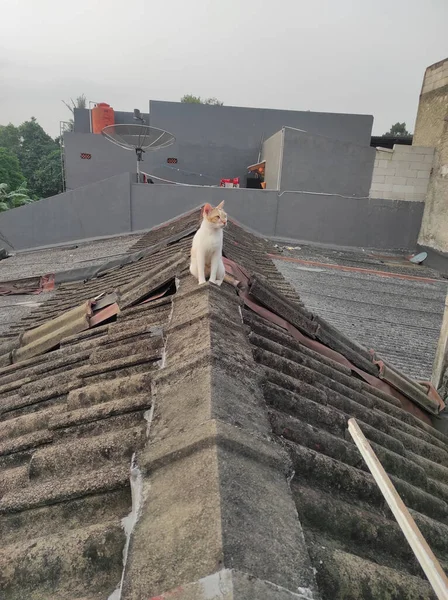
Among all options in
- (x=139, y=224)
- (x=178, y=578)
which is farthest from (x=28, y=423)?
(x=139, y=224)

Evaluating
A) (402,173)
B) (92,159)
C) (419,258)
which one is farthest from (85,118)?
(419,258)

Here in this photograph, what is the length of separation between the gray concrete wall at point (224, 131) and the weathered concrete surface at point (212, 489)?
22068 millimetres

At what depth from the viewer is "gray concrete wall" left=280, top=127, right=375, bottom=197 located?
A: 49.4ft

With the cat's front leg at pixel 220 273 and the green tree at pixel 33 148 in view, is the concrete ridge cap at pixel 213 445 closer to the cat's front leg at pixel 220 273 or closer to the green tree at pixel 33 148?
the cat's front leg at pixel 220 273

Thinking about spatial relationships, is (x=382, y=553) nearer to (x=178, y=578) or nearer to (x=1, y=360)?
(x=178, y=578)

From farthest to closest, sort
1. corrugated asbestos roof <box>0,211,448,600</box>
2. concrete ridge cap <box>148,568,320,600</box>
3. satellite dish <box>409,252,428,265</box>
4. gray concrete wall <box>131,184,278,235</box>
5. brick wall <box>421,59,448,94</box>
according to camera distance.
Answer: gray concrete wall <box>131,184,278,235</box> → brick wall <box>421,59,448,94</box> → satellite dish <box>409,252,428,265</box> → corrugated asbestos roof <box>0,211,448,600</box> → concrete ridge cap <box>148,568,320,600</box>

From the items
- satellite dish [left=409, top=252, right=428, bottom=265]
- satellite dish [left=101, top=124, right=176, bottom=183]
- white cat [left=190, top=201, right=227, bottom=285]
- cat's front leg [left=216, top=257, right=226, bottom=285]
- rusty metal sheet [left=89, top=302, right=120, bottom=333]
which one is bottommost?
satellite dish [left=409, top=252, right=428, bottom=265]

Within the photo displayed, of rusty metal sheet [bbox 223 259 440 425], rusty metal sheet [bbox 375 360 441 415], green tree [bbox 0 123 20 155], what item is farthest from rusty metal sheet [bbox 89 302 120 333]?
green tree [bbox 0 123 20 155]

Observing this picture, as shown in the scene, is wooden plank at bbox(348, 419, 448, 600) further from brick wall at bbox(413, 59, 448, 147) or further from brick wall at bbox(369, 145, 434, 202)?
brick wall at bbox(413, 59, 448, 147)

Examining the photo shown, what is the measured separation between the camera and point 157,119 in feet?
73.4

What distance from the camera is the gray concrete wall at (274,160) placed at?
1556cm

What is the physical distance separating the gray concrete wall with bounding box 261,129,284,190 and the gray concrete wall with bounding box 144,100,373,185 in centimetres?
350

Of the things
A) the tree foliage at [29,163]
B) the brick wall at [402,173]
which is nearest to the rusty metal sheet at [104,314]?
the brick wall at [402,173]

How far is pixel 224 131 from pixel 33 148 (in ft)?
160
